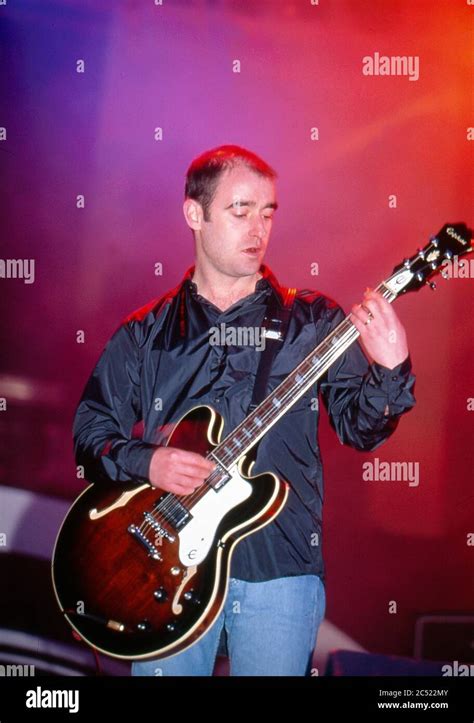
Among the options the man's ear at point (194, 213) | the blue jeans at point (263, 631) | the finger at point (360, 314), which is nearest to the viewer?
the blue jeans at point (263, 631)

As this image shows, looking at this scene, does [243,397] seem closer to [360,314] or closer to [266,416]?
[266,416]

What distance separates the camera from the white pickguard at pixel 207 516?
2057 millimetres

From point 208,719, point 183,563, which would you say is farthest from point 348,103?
point 208,719

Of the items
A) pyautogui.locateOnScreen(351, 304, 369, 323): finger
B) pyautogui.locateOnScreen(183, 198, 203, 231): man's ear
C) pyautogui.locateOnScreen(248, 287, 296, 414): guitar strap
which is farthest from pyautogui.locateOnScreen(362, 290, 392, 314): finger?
pyautogui.locateOnScreen(183, 198, 203, 231): man's ear

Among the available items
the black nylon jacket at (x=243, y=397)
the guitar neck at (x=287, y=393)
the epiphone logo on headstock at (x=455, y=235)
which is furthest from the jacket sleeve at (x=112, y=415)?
the epiphone logo on headstock at (x=455, y=235)

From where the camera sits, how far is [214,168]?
7.72 ft

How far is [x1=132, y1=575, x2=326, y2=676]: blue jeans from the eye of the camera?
6.50 feet

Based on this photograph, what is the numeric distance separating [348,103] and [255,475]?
1644 millimetres

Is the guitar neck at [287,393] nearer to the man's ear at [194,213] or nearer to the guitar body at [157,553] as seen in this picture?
the guitar body at [157,553]

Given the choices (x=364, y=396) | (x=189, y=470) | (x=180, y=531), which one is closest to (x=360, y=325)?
(x=364, y=396)

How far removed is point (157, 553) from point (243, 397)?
0.53 m

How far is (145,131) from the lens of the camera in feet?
9.75

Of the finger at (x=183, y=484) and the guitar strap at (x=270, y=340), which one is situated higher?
the guitar strap at (x=270, y=340)

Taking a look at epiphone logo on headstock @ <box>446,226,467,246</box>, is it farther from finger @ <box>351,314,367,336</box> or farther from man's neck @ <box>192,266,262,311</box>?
man's neck @ <box>192,266,262,311</box>
